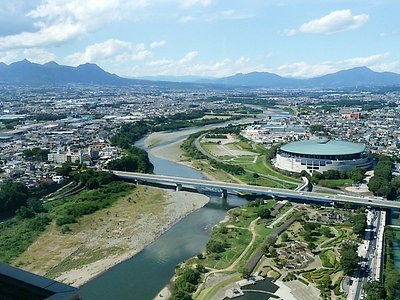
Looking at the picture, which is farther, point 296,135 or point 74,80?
point 74,80

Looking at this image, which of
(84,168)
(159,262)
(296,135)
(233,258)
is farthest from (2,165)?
(296,135)

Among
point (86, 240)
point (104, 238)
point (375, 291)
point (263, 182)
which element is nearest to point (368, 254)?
point (375, 291)

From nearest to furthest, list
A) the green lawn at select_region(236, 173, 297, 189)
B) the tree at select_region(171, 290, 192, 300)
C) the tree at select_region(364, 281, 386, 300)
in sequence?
the tree at select_region(364, 281, 386, 300) → the tree at select_region(171, 290, 192, 300) → the green lawn at select_region(236, 173, 297, 189)

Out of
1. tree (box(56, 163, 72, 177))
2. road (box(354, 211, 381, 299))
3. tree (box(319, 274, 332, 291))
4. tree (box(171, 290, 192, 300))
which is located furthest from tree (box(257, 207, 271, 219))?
tree (box(56, 163, 72, 177))

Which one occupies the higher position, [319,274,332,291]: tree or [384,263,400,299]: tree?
[384,263,400,299]: tree

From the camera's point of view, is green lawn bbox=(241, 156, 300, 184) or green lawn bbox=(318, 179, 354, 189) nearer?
green lawn bbox=(318, 179, 354, 189)

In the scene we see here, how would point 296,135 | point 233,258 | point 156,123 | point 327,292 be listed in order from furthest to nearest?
point 156,123 → point 296,135 → point 233,258 → point 327,292

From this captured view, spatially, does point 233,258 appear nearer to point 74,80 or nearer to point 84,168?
point 84,168

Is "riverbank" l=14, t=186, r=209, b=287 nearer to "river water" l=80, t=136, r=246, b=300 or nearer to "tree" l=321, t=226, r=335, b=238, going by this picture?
"river water" l=80, t=136, r=246, b=300
